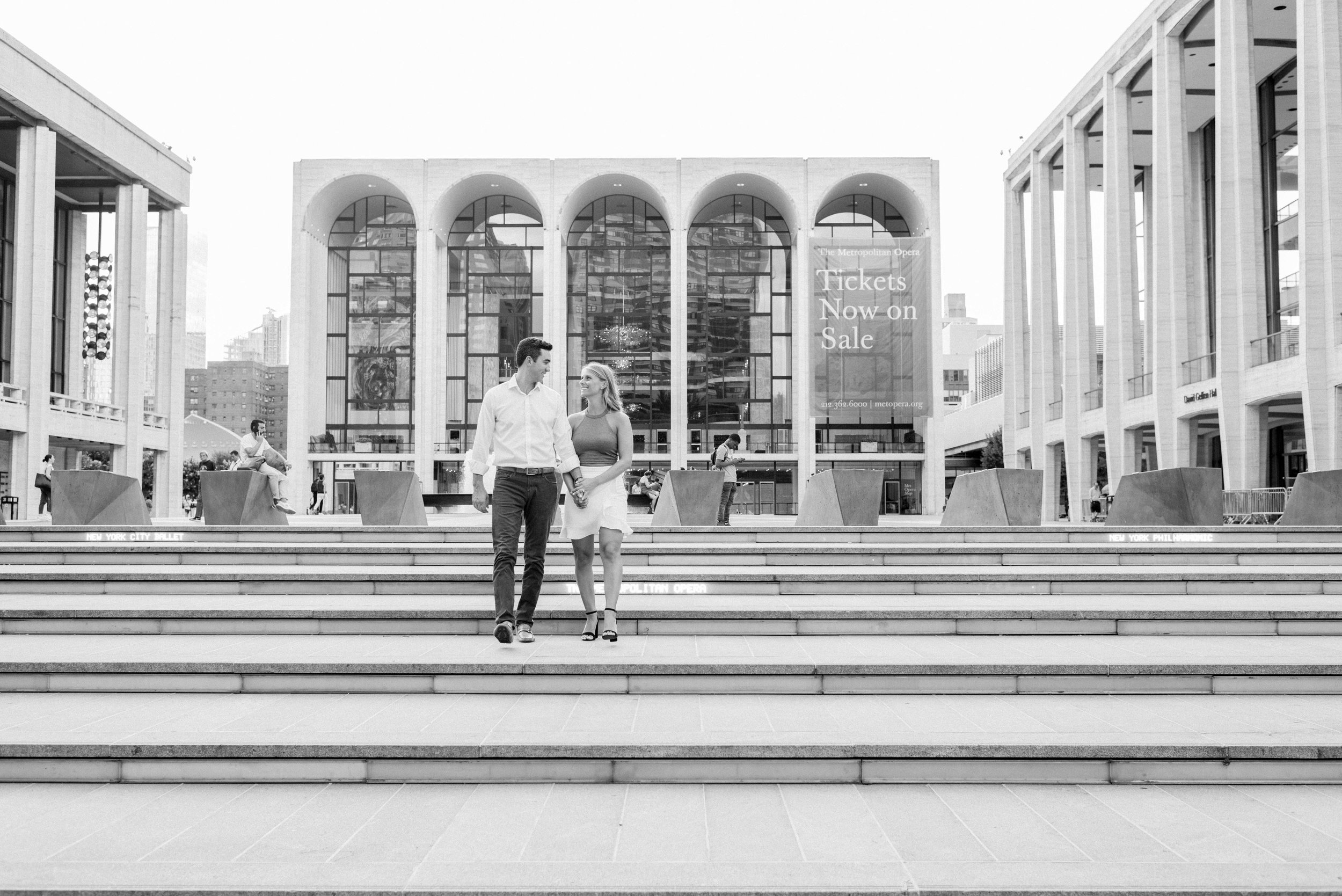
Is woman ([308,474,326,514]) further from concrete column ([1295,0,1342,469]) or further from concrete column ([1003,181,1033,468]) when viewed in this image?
concrete column ([1295,0,1342,469])

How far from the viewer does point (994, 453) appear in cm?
5078

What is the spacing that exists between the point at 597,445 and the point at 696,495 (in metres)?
7.11

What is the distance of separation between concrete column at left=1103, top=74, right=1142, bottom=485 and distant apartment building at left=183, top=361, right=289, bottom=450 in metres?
121

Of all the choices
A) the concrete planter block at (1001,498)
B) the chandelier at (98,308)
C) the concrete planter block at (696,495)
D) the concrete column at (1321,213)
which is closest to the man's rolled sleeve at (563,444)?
the concrete planter block at (696,495)

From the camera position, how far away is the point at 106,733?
3779 millimetres

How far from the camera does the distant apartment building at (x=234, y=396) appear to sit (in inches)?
5148

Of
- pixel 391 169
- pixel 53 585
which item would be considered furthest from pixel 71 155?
pixel 53 585

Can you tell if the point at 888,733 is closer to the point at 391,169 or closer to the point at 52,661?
the point at 52,661

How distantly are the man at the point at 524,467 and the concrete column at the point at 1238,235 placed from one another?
75.1 feet

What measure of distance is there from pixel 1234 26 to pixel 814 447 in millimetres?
23452

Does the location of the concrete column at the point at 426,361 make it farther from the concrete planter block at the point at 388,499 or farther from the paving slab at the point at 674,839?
the paving slab at the point at 674,839

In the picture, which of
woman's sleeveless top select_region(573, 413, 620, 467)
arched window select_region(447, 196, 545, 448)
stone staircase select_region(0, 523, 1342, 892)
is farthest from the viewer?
arched window select_region(447, 196, 545, 448)

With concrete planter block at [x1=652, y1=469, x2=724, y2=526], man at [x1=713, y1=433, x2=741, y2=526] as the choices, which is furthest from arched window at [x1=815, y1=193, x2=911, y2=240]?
concrete planter block at [x1=652, y1=469, x2=724, y2=526]

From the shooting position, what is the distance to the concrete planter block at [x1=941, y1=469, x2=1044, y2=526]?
11.9 meters
